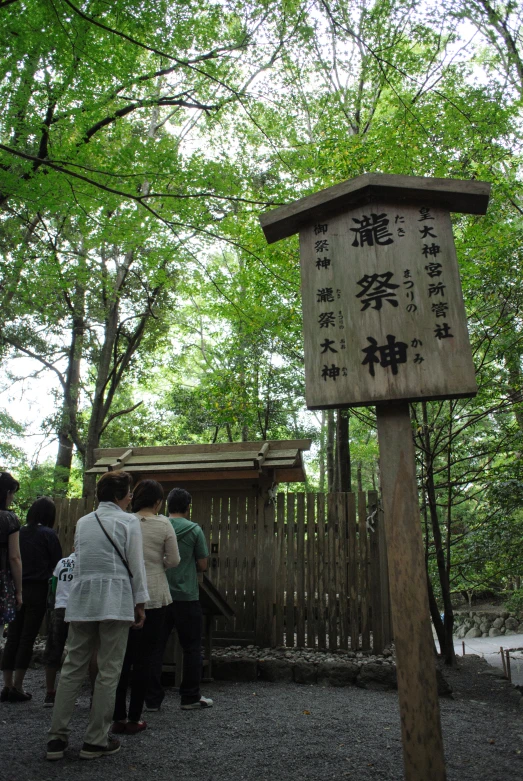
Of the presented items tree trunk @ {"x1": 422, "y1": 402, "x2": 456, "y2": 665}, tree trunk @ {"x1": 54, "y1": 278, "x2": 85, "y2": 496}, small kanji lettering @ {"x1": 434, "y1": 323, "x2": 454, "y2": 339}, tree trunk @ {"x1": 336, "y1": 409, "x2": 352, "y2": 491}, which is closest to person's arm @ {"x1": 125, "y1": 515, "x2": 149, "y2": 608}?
small kanji lettering @ {"x1": 434, "y1": 323, "x2": 454, "y2": 339}

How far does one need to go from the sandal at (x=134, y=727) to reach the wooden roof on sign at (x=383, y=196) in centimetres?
357

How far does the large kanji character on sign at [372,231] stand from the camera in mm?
3451

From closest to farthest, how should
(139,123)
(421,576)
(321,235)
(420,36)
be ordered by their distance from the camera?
(421,576), (321,235), (420,36), (139,123)

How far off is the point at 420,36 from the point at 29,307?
1025cm

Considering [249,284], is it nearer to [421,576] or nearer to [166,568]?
[166,568]

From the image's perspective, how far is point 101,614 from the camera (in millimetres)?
3141

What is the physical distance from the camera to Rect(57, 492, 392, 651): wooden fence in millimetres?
Answer: 6273

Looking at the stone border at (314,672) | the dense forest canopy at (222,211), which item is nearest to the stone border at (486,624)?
the dense forest canopy at (222,211)

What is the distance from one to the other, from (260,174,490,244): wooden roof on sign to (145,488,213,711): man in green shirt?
8.01ft

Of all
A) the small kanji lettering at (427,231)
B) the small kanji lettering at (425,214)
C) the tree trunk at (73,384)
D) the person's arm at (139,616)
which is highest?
the tree trunk at (73,384)

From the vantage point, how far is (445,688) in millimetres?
5438

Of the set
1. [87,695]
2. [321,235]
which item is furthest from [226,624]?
[321,235]

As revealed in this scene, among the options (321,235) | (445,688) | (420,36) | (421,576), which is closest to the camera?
(421,576)

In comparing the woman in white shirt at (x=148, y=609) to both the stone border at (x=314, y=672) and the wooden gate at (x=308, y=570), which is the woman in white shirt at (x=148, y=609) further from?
the wooden gate at (x=308, y=570)
